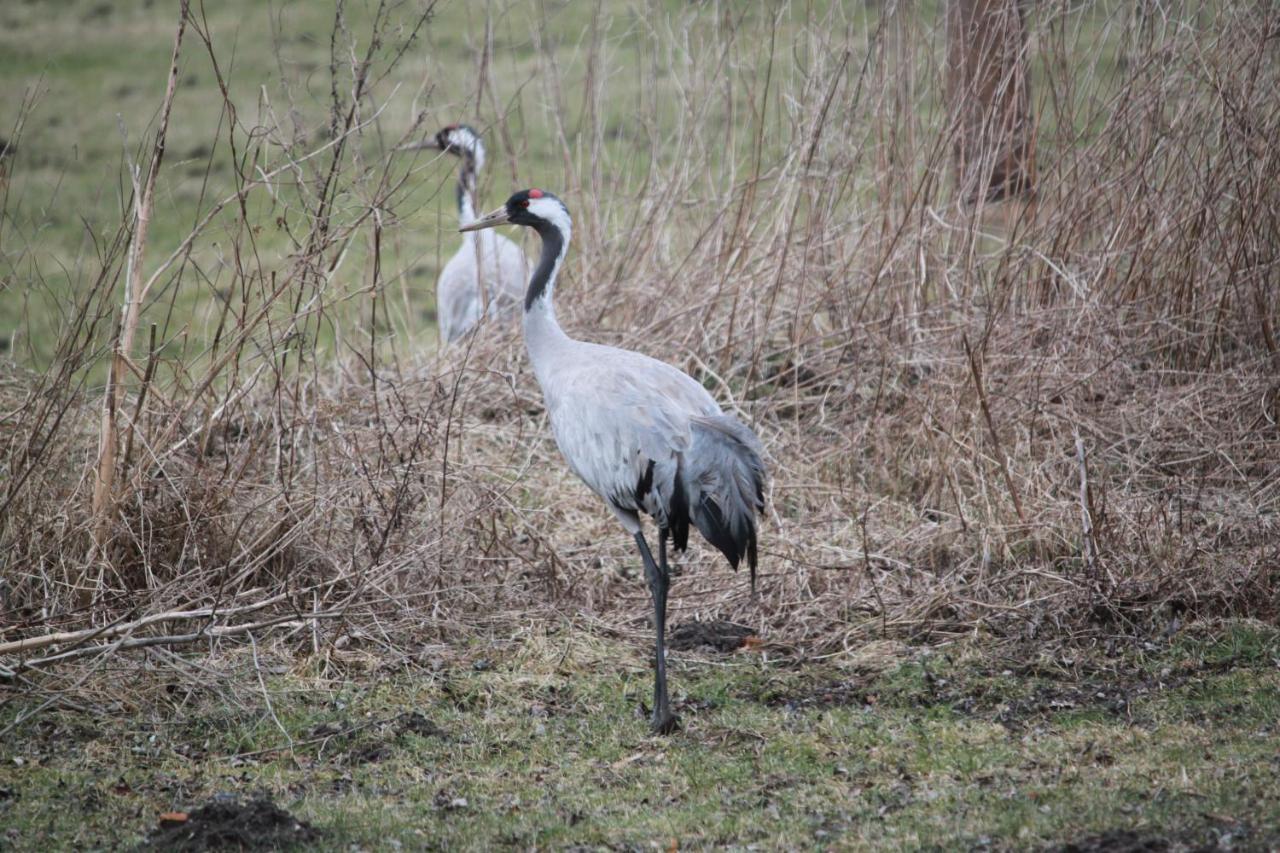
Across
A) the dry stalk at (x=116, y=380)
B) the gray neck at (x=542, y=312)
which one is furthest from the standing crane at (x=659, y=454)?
the dry stalk at (x=116, y=380)

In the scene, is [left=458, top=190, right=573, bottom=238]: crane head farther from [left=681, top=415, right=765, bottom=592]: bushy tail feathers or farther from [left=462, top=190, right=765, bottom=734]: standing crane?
[left=681, top=415, right=765, bottom=592]: bushy tail feathers

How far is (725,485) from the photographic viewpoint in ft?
13.6

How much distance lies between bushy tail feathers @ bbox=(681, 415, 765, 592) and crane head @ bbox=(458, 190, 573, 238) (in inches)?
41.5

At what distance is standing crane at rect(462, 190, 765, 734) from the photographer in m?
4.14

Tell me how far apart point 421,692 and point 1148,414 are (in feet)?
9.86

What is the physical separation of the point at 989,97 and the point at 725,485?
8.66 ft

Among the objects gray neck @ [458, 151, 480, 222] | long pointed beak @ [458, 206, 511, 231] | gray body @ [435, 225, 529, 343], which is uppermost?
long pointed beak @ [458, 206, 511, 231]

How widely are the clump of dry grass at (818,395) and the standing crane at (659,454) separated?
541mm

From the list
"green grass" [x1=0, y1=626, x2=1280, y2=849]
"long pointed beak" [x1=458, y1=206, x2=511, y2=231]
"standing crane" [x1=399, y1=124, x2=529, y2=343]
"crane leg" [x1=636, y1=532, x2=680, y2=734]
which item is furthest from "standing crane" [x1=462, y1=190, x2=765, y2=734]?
"standing crane" [x1=399, y1=124, x2=529, y2=343]

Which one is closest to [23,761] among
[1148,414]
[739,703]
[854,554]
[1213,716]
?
[739,703]

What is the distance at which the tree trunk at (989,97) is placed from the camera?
18.1 ft

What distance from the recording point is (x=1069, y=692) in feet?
13.5

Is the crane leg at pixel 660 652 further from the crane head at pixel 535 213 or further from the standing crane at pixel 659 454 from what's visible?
the crane head at pixel 535 213

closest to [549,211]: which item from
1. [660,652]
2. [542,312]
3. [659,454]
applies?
[542,312]
